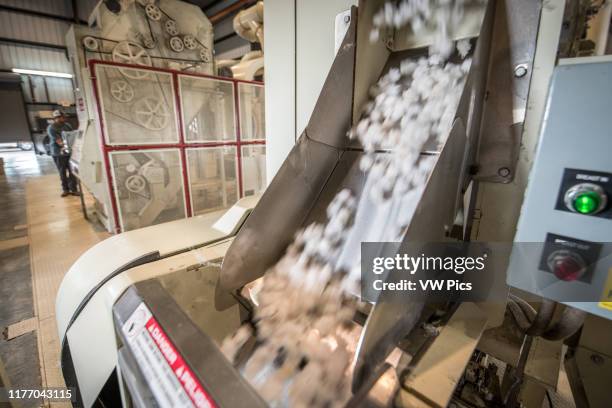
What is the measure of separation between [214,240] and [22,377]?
1.24 metres

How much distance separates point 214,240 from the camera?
3.19 ft

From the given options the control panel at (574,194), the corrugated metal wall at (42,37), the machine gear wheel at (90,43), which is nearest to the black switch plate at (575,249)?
the control panel at (574,194)

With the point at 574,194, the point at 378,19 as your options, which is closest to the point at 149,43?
the point at 378,19

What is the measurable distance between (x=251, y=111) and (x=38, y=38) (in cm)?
850

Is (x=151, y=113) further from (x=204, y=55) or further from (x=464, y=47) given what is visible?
(x=464, y=47)

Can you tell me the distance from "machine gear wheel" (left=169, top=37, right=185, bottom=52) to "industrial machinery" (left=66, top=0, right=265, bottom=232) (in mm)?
11

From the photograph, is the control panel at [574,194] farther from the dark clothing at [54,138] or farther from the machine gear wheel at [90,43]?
the dark clothing at [54,138]

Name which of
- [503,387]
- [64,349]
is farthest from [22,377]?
[503,387]

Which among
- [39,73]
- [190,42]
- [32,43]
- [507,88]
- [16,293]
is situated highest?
[32,43]

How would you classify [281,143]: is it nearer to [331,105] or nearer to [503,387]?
[331,105]

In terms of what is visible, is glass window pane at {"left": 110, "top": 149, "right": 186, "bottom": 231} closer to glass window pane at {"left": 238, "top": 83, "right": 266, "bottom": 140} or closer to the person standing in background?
glass window pane at {"left": 238, "top": 83, "right": 266, "bottom": 140}

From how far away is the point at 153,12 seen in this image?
2.93 m

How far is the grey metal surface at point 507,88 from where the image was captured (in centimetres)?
59

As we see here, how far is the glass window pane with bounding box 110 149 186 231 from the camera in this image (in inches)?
101
